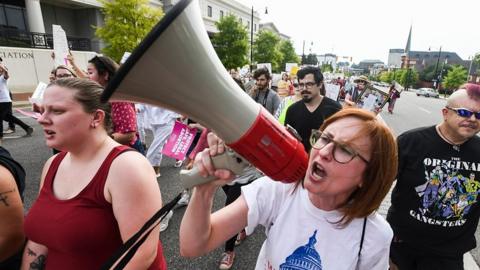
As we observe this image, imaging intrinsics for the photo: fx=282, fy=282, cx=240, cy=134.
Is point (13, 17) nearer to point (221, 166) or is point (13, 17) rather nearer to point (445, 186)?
point (221, 166)

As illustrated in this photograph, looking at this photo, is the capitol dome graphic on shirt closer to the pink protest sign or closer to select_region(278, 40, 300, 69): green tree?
the pink protest sign

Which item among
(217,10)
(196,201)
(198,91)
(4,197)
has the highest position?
(217,10)

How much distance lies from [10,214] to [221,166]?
45.7 inches

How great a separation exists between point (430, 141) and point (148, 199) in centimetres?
189

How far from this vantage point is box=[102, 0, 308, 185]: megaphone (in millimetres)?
699

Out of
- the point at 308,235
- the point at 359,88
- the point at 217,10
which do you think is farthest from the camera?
the point at 217,10

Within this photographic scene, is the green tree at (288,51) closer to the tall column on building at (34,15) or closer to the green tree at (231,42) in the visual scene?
the green tree at (231,42)

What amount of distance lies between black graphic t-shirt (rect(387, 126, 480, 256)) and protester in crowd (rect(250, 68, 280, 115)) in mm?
2390

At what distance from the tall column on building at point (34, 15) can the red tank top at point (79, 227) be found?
2307 centimetres

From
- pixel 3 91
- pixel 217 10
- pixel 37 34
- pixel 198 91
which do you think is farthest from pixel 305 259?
pixel 217 10

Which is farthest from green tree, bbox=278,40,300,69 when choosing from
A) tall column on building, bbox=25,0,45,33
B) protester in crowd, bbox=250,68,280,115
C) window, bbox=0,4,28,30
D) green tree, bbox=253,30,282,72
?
protester in crowd, bbox=250,68,280,115

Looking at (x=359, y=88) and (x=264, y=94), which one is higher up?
(x=264, y=94)

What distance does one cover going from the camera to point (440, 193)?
192cm

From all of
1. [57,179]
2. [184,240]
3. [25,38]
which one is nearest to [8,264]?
[57,179]
